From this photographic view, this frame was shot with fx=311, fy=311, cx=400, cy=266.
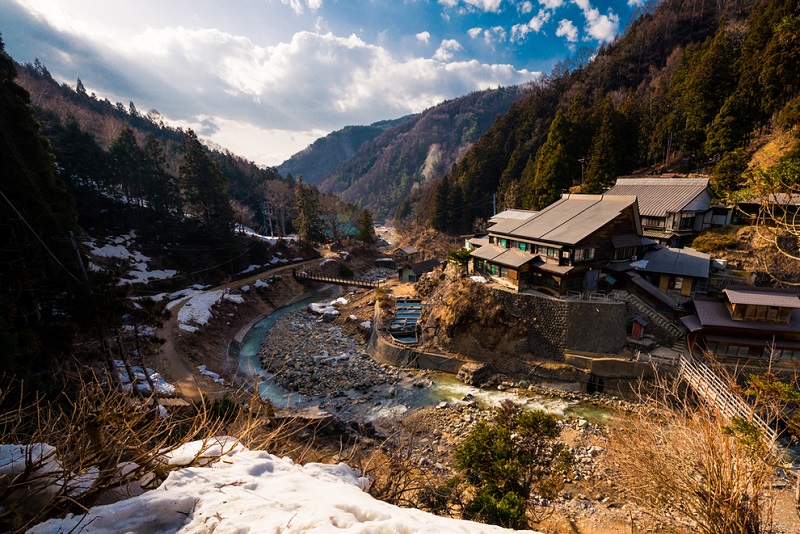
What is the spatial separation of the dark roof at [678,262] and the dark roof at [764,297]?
2716mm

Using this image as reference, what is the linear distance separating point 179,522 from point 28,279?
13.5 meters

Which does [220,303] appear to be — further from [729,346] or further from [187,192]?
[729,346]

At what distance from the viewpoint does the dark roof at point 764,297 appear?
14.8 m

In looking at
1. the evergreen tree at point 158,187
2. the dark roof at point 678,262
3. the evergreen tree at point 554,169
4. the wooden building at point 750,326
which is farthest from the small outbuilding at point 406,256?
the wooden building at point 750,326

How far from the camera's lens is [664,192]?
83.9ft

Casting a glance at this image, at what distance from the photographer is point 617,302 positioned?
18.0m

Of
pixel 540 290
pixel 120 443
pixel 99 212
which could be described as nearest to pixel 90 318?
pixel 120 443

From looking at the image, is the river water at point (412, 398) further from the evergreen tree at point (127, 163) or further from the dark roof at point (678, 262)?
the evergreen tree at point (127, 163)

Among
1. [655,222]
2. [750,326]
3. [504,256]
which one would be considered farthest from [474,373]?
[655,222]

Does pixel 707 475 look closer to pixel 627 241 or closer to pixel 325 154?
pixel 627 241

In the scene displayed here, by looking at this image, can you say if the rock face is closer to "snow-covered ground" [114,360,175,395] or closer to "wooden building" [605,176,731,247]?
→ "snow-covered ground" [114,360,175,395]

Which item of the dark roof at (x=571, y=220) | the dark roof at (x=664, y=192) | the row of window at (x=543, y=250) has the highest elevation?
the dark roof at (x=664, y=192)

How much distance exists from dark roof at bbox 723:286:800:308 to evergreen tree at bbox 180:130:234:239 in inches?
1682

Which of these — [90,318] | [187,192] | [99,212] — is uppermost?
[187,192]
